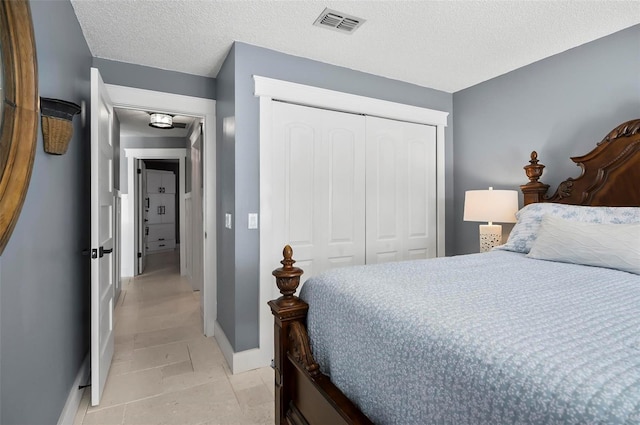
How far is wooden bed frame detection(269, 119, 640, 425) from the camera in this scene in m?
1.18

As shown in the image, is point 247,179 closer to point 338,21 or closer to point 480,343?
point 338,21

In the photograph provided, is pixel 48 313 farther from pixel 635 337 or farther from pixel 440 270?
pixel 635 337

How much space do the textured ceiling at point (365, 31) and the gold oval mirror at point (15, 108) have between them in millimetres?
1059

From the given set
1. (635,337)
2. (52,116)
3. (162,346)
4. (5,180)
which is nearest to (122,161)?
(162,346)

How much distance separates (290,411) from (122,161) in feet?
16.3

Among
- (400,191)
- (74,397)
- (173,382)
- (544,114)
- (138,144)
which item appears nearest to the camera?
(74,397)

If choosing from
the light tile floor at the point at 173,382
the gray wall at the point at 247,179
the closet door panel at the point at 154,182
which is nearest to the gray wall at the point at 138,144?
the light tile floor at the point at 173,382

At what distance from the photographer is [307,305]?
1.44 meters

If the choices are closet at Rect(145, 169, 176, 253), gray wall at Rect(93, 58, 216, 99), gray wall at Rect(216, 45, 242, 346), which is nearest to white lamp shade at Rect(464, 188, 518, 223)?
gray wall at Rect(216, 45, 242, 346)

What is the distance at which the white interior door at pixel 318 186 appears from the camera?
2.57 metres

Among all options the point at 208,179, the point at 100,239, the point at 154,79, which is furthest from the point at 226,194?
the point at 154,79

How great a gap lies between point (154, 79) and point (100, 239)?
1.47 meters

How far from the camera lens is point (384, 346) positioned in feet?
3.18

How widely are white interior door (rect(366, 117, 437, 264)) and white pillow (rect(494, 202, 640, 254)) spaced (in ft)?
3.37
